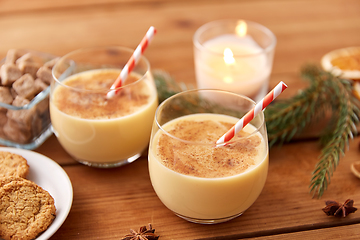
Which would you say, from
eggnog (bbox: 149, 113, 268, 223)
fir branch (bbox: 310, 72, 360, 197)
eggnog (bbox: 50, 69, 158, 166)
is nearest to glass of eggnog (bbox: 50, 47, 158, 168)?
eggnog (bbox: 50, 69, 158, 166)

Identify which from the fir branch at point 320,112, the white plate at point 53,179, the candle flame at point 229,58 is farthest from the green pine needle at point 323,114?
the white plate at point 53,179

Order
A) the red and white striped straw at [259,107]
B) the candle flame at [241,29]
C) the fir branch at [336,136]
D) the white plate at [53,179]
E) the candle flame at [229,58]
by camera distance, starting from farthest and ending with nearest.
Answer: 1. the candle flame at [241,29]
2. the candle flame at [229,58]
3. the fir branch at [336,136]
4. the white plate at [53,179]
5. the red and white striped straw at [259,107]

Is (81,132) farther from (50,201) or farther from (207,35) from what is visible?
(207,35)

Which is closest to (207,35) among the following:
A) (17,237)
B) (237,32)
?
(237,32)

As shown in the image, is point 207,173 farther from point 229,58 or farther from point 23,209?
point 229,58

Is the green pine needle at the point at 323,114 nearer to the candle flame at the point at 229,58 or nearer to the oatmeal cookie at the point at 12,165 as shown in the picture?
the candle flame at the point at 229,58
